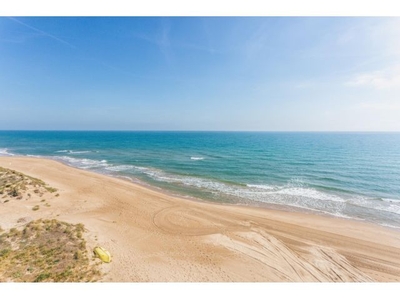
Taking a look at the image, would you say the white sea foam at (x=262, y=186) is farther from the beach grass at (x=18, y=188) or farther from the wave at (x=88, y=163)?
the wave at (x=88, y=163)

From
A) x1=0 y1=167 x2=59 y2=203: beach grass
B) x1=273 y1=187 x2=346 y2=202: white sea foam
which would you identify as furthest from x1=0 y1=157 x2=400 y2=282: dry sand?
x1=273 y1=187 x2=346 y2=202: white sea foam

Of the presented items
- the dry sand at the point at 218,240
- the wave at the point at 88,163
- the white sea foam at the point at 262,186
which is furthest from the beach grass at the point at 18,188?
the white sea foam at the point at 262,186

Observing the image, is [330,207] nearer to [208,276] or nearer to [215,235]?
[215,235]

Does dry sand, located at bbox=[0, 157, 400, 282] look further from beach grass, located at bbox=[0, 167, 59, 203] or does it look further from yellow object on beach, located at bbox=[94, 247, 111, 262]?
beach grass, located at bbox=[0, 167, 59, 203]

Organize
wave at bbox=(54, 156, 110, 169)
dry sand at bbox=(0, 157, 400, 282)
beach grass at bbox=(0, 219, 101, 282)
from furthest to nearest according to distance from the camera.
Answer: wave at bbox=(54, 156, 110, 169), dry sand at bbox=(0, 157, 400, 282), beach grass at bbox=(0, 219, 101, 282)
